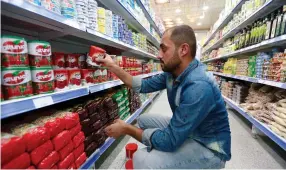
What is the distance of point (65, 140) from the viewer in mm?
997

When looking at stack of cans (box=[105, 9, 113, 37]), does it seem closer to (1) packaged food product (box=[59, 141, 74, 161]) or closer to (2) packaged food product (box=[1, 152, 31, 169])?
(1) packaged food product (box=[59, 141, 74, 161])

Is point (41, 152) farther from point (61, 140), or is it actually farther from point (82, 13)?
point (82, 13)

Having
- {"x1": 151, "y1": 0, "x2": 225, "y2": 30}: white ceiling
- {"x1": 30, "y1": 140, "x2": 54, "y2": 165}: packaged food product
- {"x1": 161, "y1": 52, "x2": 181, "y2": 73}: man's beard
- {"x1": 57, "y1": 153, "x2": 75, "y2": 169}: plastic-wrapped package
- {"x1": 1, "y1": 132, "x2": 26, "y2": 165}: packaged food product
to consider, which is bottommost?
{"x1": 57, "y1": 153, "x2": 75, "y2": 169}: plastic-wrapped package

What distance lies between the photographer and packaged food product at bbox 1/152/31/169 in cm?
70

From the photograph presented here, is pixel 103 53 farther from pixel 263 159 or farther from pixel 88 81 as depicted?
pixel 263 159

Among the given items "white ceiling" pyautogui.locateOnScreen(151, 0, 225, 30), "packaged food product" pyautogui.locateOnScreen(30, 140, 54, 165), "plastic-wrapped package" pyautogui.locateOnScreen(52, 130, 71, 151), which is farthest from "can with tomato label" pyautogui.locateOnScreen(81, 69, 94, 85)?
"white ceiling" pyautogui.locateOnScreen(151, 0, 225, 30)

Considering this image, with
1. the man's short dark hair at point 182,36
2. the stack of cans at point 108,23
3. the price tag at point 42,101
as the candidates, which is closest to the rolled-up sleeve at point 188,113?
the man's short dark hair at point 182,36

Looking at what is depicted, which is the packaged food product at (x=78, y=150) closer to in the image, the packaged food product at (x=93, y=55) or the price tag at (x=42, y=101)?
the price tag at (x=42, y=101)

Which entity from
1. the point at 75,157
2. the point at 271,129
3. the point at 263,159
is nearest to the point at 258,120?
the point at 271,129

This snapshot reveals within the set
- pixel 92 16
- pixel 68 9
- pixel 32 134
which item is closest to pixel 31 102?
pixel 32 134

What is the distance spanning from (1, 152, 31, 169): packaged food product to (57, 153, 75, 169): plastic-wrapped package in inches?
8.1

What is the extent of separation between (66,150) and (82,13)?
0.89 meters

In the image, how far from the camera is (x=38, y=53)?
879 mm

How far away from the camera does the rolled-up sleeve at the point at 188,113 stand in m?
0.92
